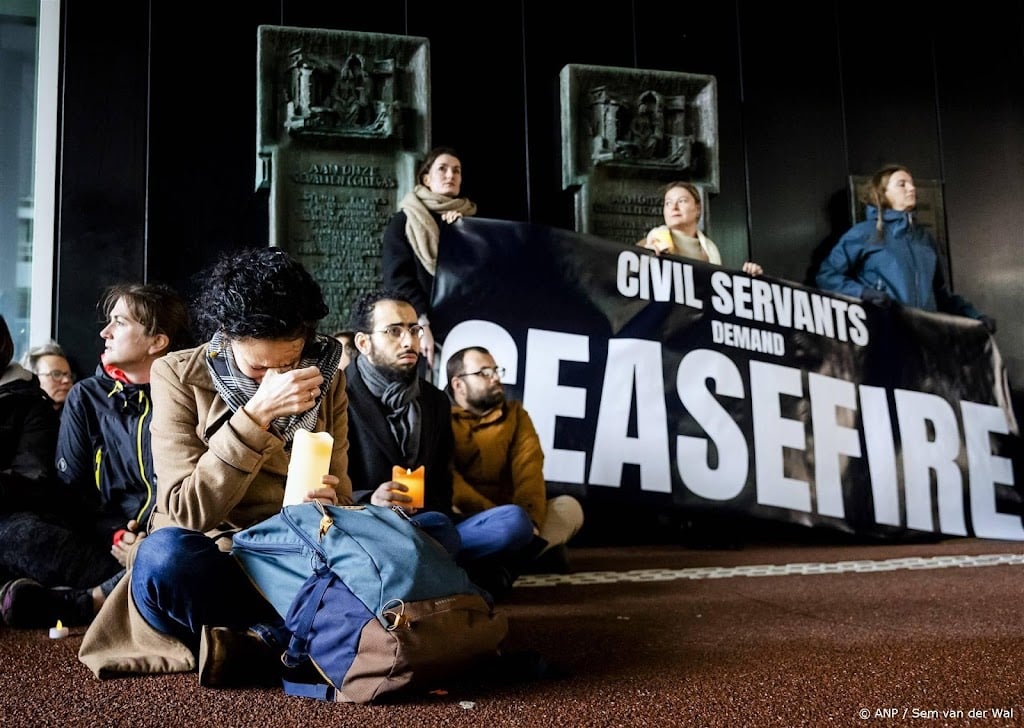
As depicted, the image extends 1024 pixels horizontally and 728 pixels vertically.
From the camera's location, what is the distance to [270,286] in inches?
80.4

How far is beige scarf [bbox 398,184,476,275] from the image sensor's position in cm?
460

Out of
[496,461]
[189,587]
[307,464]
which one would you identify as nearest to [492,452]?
[496,461]

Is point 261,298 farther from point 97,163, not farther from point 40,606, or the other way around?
point 97,163

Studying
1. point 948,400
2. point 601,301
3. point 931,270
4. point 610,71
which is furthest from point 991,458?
point 610,71

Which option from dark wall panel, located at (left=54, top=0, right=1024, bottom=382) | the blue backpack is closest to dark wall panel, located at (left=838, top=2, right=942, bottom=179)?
dark wall panel, located at (left=54, top=0, right=1024, bottom=382)

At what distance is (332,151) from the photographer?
5066mm

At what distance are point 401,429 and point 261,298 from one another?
132 cm

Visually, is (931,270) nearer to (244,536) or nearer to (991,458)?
(991,458)

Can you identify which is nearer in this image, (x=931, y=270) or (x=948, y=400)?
(x=948, y=400)

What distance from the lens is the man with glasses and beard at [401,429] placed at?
3.08 metres

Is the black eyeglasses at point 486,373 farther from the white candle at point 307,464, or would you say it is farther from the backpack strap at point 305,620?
the backpack strap at point 305,620

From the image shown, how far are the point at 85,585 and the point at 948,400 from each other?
4.33 meters

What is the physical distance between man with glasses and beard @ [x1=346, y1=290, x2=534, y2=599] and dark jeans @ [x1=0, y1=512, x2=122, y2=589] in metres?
0.79

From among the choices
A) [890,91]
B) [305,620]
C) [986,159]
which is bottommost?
[305,620]
